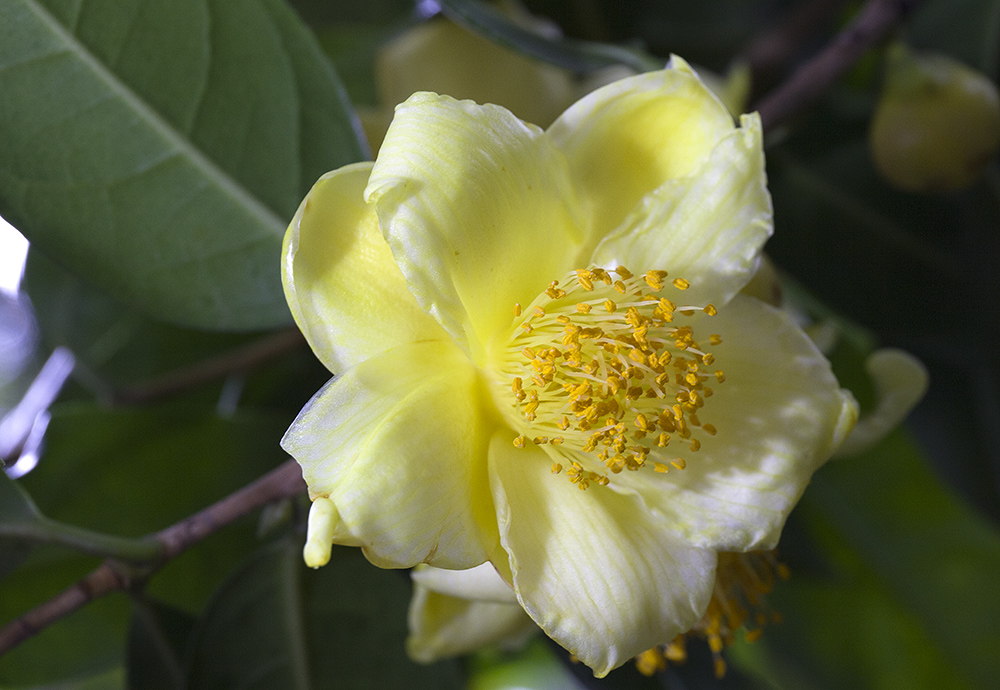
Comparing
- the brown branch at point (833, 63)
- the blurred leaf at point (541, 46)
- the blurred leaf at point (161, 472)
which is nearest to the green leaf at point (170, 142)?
the blurred leaf at point (541, 46)

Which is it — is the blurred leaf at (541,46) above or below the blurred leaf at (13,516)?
above

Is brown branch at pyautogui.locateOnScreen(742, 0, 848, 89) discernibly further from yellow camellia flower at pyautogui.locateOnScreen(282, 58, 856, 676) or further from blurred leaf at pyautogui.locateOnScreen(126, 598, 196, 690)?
blurred leaf at pyautogui.locateOnScreen(126, 598, 196, 690)

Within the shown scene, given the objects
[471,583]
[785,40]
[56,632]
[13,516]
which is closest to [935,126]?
[785,40]

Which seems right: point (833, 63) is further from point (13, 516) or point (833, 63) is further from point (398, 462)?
point (13, 516)

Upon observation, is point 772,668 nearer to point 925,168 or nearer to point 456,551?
point 925,168

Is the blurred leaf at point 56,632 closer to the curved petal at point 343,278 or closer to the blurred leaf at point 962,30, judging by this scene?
the curved petal at point 343,278

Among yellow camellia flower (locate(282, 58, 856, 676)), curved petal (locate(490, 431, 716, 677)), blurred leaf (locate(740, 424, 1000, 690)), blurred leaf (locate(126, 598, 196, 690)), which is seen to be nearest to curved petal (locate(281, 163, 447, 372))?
yellow camellia flower (locate(282, 58, 856, 676))

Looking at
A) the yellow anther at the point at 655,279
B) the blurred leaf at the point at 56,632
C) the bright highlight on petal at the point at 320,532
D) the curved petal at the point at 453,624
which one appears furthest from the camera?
the blurred leaf at the point at 56,632
